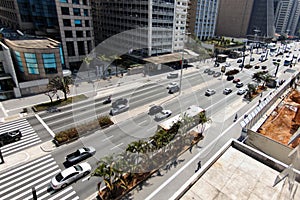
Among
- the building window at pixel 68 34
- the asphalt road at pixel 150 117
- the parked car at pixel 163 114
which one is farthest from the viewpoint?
the building window at pixel 68 34

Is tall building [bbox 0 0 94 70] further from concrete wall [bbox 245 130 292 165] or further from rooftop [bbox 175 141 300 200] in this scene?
rooftop [bbox 175 141 300 200]

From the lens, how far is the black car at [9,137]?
2566 centimetres

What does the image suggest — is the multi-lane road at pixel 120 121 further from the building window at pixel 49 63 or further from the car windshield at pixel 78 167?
the building window at pixel 49 63

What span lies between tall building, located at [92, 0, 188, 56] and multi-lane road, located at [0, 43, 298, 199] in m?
18.9

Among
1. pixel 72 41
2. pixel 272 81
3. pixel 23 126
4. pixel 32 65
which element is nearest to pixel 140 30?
pixel 72 41

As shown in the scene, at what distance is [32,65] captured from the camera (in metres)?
40.1

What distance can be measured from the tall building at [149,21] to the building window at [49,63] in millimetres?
31959

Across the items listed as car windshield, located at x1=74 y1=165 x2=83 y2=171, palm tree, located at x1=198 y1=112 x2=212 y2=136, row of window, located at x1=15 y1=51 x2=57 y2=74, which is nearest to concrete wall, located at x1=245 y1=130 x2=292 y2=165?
palm tree, located at x1=198 y1=112 x2=212 y2=136

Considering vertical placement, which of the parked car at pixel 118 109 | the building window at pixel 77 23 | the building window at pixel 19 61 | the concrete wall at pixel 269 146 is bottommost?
the parked car at pixel 118 109

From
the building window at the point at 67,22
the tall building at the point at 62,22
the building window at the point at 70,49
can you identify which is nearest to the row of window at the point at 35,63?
the tall building at the point at 62,22

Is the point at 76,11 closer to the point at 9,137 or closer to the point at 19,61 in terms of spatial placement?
the point at 19,61

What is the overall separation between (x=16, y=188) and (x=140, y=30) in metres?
58.0

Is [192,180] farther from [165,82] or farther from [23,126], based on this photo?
[165,82]

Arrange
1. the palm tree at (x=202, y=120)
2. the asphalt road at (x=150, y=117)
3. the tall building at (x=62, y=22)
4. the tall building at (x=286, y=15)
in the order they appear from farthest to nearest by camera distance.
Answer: the tall building at (x=286, y=15) < the tall building at (x=62, y=22) < the palm tree at (x=202, y=120) < the asphalt road at (x=150, y=117)
